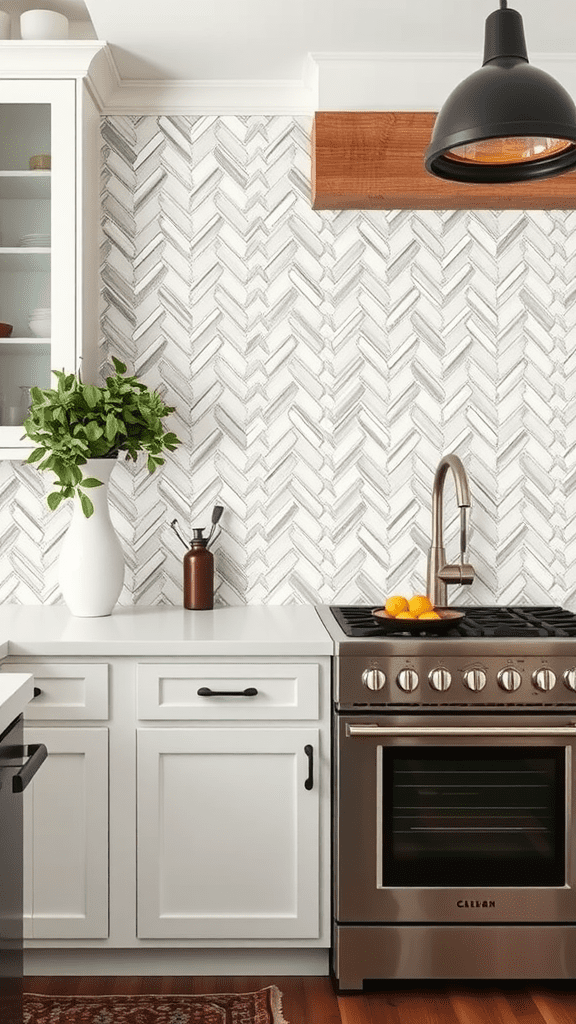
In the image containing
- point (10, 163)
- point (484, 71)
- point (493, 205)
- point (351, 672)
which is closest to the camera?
point (484, 71)

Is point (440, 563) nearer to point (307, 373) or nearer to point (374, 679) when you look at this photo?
point (374, 679)

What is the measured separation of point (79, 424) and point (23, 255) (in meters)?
0.54

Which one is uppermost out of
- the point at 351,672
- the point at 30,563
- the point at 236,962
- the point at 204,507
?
the point at 204,507

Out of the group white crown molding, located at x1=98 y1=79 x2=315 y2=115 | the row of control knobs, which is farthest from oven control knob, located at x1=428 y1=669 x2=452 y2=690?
white crown molding, located at x1=98 y1=79 x2=315 y2=115

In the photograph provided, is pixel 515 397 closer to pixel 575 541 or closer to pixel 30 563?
pixel 575 541

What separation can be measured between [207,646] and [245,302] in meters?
1.20

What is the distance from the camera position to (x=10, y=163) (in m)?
2.68

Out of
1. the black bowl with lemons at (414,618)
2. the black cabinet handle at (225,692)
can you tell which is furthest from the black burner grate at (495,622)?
the black cabinet handle at (225,692)

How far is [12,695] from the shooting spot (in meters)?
1.48

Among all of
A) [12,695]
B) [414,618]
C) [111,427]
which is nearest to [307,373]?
[111,427]

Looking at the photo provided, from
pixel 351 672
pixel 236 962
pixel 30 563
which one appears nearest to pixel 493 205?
pixel 351 672

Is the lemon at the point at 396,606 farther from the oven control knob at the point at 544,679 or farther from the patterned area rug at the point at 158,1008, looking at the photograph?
the patterned area rug at the point at 158,1008

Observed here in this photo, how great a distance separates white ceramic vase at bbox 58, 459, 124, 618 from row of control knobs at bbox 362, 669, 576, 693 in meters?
0.83

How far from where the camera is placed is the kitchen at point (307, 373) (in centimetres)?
300
